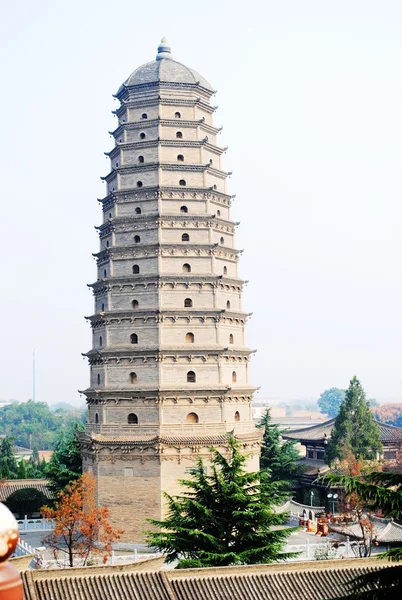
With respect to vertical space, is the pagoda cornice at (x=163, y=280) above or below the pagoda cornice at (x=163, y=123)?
below

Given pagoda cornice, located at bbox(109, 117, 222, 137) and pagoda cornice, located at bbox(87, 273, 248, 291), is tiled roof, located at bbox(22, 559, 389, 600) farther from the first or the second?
pagoda cornice, located at bbox(109, 117, 222, 137)

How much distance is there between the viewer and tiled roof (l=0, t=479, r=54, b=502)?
4295 centimetres

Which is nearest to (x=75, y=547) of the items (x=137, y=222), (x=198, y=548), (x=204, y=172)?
(x=198, y=548)

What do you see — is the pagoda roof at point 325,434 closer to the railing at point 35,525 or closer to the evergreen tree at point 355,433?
the evergreen tree at point 355,433

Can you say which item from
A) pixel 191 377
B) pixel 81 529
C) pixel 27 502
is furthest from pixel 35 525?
pixel 191 377

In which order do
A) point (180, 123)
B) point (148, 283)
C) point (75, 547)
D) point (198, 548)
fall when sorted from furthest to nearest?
point (180, 123)
point (148, 283)
point (75, 547)
point (198, 548)

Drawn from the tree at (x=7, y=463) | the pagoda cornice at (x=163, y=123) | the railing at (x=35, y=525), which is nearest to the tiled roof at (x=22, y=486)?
the tree at (x=7, y=463)

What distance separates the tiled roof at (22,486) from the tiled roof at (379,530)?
18.3m

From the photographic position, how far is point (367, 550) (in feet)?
94.9

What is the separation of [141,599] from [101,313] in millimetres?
→ 18668

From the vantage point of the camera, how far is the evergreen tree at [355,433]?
152 feet

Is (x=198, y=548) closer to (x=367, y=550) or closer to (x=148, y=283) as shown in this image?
(x=367, y=550)

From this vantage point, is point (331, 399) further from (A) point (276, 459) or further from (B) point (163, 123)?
(B) point (163, 123)

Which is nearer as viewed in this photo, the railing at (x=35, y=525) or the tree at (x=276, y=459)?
the railing at (x=35, y=525)
